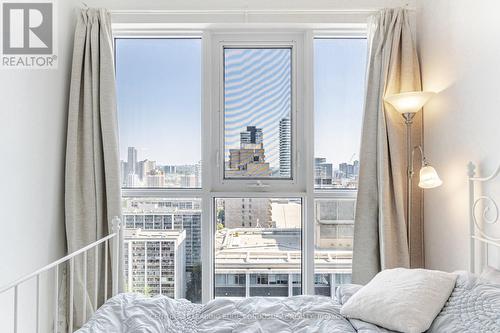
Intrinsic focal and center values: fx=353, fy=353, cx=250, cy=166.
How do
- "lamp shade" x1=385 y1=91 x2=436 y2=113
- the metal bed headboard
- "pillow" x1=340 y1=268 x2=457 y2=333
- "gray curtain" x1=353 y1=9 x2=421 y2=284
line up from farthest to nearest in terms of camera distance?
"gray curtain" x1=353 y1=9 x2=421 y2=284 < "lamp shade" x1=385 y1=91 x2=436 y2=113 < the metal bed headboard < "pillow" x1=340 y1=268 x2=457 y2=333

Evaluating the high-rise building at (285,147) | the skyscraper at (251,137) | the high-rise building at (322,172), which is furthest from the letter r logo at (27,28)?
the high-rise building at (322,172)

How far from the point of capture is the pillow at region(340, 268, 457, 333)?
126cm

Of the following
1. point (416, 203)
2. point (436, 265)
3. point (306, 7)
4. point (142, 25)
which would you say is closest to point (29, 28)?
point (142, 25)

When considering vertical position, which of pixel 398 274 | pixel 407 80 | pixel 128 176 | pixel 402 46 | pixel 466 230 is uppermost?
pixel 402 46

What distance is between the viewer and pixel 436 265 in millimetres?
2080

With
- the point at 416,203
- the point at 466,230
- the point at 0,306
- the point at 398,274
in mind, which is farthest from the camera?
the point at 416,203

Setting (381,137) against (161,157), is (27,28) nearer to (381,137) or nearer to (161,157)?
(161,157)

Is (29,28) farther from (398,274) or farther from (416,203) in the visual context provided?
(416,203)

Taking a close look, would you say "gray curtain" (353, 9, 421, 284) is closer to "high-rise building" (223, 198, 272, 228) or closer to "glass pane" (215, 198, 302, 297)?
"glass pane" (215, 198, 302, 297)

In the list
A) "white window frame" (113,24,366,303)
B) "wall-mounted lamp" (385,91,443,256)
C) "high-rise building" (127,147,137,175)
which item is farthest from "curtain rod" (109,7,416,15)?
"high-rise building" (127,147,137,175)

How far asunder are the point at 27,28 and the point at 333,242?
225 cm

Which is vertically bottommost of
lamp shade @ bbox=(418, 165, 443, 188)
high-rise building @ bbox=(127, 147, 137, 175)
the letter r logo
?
lamp shade @ bbox=(418, 165, 443, 188)

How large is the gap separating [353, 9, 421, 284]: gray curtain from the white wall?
14 centimetres

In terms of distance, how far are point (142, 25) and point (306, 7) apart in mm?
1082
